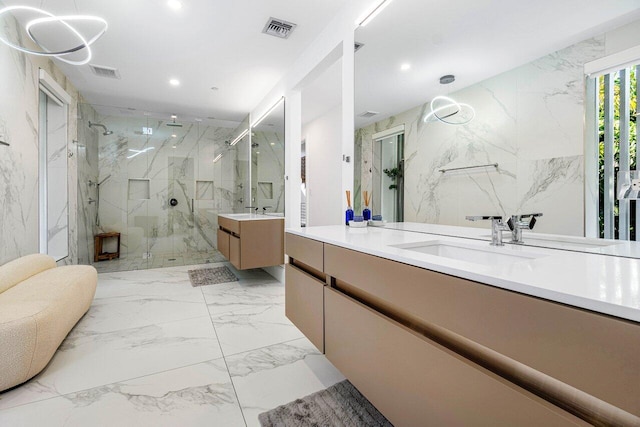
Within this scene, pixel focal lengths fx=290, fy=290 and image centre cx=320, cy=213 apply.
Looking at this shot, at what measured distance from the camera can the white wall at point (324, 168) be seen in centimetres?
271

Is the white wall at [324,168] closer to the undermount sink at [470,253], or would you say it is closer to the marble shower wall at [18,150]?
the undermount sink at [470,253]

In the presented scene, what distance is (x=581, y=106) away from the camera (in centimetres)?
97

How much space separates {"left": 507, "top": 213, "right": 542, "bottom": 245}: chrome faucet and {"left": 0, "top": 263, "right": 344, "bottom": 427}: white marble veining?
4.07 feet

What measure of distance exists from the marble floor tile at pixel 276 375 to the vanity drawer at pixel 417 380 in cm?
35

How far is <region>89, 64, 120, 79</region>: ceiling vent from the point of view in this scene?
3.25m

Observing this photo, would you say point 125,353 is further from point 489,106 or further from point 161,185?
point 161,185

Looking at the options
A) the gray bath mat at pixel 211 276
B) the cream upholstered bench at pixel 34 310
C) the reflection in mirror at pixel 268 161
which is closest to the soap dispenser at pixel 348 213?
the reflection in mirror at pixel 268 161

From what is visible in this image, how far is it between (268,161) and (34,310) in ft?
9.58

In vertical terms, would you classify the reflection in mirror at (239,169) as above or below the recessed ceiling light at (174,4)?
below

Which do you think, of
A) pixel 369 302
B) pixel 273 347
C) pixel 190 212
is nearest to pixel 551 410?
pixel 369 302

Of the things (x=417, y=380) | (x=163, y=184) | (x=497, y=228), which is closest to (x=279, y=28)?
(x=497, y=228)

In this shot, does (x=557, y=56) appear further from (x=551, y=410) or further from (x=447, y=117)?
(x=551, y=410)

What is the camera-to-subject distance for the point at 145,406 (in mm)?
1450

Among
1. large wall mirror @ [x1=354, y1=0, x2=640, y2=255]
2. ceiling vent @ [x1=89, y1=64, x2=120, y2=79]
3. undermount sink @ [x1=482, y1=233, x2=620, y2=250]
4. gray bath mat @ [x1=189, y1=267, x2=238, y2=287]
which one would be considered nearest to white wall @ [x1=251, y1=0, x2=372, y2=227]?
large wall mirror @ [x1=354, y1=0, x2=640, y2=255]
